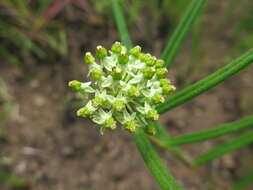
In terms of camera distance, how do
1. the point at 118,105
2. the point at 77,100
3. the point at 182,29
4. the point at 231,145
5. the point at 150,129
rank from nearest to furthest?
the point at 118,105 < the point at 150,129 < the point at 182,29 < the point at 231,145 < the point at 77,100

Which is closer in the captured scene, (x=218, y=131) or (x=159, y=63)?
(x=159, y=63)

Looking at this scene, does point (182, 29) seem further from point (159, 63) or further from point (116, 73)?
point (116, 73)

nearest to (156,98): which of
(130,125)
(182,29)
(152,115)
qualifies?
(152,115)

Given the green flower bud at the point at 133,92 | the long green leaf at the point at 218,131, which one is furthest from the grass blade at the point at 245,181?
the green flower bud at the point at 133,92

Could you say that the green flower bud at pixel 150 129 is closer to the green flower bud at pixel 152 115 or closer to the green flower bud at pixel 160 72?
the green flower bud at pixel 152 115

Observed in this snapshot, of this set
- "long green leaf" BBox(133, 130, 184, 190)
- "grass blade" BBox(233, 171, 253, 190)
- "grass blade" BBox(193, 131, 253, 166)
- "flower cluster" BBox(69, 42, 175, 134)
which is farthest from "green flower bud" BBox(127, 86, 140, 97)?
"grass blade" BBox(233, 171, 253, 190)
